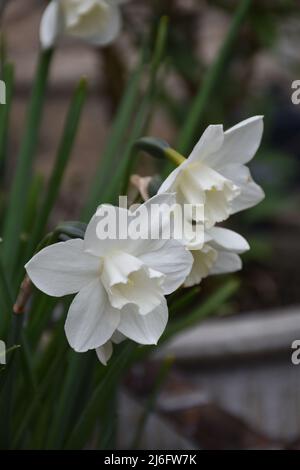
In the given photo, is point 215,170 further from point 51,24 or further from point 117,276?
point 51,24

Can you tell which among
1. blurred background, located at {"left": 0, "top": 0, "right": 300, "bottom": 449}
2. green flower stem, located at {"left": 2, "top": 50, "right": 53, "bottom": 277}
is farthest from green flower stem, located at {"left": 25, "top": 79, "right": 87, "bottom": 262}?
blurred background, located at {"left": 0, "top": 0, "right": 300, "bottom": 449}

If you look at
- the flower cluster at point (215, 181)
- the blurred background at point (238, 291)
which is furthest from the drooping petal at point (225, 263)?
the blurred background at point (238, 291)

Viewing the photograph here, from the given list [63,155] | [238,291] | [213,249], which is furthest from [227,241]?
[238,291]

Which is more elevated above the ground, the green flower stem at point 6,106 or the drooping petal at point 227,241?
the green flower stem at point 6,106

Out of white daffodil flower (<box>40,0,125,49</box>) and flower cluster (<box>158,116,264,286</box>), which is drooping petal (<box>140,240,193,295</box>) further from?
white daffodil flower (<box>40,0,125,49</box>)

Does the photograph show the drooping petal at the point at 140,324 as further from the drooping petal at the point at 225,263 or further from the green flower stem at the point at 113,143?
the green flower stem at the point at 113,143

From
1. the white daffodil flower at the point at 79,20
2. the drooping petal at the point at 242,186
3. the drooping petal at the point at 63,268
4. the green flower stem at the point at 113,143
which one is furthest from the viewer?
the green flower stem at the point at 113,143
